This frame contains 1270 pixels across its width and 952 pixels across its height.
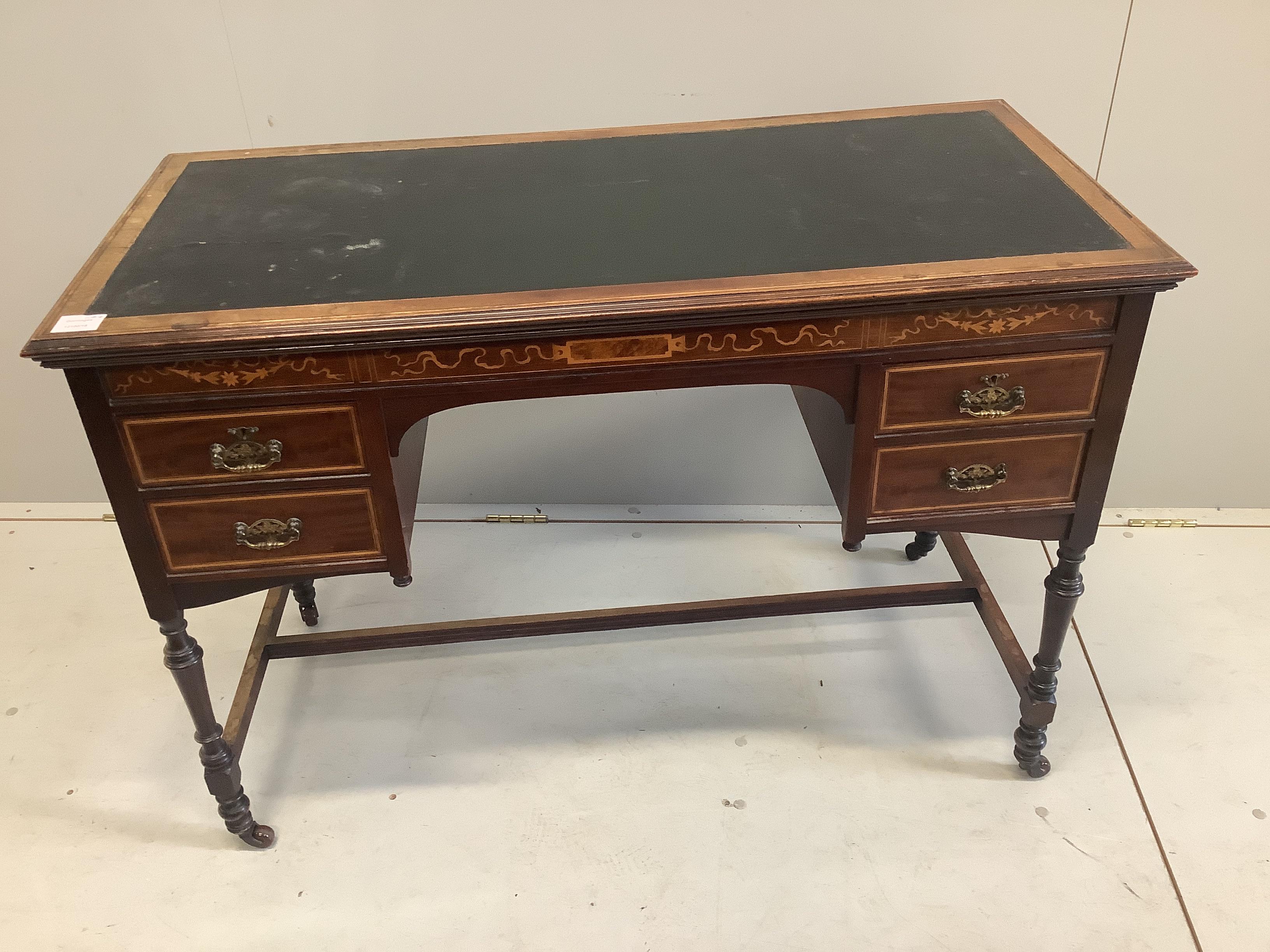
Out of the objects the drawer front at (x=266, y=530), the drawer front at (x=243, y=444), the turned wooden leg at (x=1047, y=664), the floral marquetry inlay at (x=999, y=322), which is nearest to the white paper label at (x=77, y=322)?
the drawer front at (x=243, y=444)

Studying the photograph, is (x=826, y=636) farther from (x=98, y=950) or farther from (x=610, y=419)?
(x=98, y=950)

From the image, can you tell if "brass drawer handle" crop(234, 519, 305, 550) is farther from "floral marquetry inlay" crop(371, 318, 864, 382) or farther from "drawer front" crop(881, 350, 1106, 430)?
"drawer front" crop(881, 350, 1106, 430)

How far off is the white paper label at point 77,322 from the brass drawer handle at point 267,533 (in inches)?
16.3

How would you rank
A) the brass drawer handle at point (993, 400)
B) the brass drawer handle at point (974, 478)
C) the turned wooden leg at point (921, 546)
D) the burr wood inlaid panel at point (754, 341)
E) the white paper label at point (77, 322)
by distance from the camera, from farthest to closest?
the turned wooden leg at point (921, 546)
the brass drawer handle at point (974, 478)
the brass drawer handle at point (993, 400)
the burr wood inlaid panel at point (754, 341)
the white paper label at point (77, 322)

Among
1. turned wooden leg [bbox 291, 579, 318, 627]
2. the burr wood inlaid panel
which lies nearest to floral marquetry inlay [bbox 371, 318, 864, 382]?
the burr wood inlaid panel

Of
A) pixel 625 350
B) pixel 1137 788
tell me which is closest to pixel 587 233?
pixel 625 350

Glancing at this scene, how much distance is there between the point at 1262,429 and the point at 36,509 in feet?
12.1

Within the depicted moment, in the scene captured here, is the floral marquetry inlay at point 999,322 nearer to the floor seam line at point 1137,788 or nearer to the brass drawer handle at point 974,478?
the brass drawer handle at point 974,478

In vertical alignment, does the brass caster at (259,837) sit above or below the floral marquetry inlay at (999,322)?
below

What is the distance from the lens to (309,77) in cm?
255

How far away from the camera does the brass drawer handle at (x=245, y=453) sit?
177 centimetres

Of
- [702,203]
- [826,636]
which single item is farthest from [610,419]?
[702,203]

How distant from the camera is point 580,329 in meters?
1.69

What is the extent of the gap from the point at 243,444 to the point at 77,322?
312 millimetres
